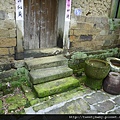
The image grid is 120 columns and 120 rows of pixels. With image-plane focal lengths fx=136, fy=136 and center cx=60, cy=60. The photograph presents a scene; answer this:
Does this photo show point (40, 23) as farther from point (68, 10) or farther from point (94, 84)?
point (94, 84)

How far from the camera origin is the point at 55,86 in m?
2.88

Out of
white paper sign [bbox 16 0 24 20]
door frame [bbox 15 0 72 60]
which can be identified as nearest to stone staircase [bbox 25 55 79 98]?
door frame [bbox 15 0 72 60]

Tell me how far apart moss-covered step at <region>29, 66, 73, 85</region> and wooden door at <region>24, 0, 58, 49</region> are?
76 cm

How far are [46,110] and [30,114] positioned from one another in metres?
0.28

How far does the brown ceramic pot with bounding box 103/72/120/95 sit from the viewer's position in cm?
303

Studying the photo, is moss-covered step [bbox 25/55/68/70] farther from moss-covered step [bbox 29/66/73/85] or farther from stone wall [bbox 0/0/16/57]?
stone wall [bbox 0/0/16/57]

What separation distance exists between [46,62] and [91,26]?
65.7 inches

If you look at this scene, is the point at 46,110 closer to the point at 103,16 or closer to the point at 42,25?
the point at 42,25

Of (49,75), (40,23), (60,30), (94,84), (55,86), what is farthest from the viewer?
(60,30)

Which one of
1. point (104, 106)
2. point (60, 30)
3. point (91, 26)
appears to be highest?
point (91, 26)

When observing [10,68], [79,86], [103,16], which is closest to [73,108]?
[79,86]

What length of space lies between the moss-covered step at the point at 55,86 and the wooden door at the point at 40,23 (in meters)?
1.13

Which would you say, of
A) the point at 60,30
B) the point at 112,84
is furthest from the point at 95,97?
the point at 60,30

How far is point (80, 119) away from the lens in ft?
7.68
